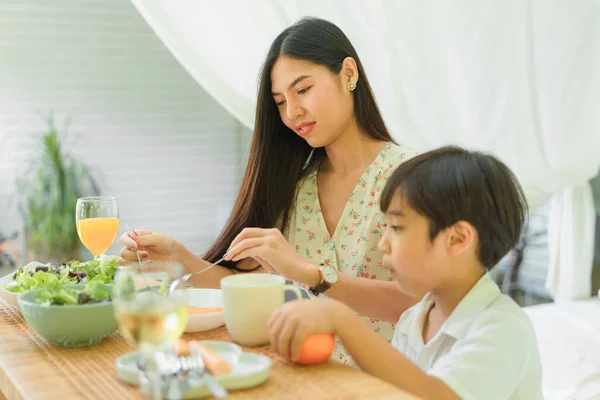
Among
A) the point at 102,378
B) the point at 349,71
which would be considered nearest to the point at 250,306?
the point at 102,378

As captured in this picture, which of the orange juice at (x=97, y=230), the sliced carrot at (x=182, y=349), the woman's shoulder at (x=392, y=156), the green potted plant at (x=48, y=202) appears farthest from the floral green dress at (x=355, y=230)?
the green potted plant at (x=48, y=202)

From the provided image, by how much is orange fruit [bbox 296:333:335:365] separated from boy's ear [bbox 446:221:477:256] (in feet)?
1.00

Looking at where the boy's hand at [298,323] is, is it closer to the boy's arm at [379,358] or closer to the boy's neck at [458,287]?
the boy's arm at [379,358]

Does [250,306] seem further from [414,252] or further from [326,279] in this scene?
[326,279]

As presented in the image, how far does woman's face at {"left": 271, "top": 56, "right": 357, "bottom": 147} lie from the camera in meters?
1.79

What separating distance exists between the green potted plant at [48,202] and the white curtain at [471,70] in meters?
0.98

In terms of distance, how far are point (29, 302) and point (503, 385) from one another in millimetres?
780

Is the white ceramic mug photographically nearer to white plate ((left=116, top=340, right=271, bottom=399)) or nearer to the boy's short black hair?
white plate ((left=116, top=340, right=271, bottom=399))

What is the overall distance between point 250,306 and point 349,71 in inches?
35.3

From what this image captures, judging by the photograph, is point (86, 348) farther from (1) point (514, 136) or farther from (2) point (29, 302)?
(1) point (514, 136)

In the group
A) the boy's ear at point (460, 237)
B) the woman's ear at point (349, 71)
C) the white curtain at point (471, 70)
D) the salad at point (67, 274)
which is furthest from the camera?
the white curtain at point (471, 70)

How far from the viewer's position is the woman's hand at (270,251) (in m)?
1.42

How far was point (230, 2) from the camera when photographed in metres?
2.66

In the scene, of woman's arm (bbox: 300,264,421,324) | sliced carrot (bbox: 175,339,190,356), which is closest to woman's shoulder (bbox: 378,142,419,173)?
woman's arm (bbox: 300,264,421,324)
